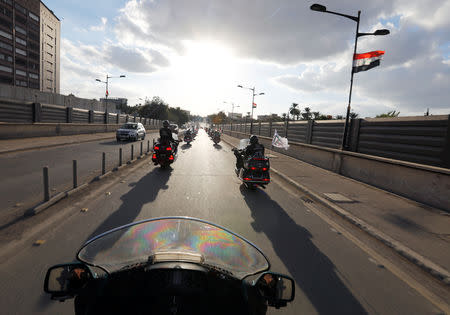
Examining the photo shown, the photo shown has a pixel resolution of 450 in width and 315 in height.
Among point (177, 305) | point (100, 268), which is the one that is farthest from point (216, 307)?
point (100, 268)

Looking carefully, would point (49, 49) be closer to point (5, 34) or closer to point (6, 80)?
point (5, 34)

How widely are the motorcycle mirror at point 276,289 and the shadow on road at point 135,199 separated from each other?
1.06 meters

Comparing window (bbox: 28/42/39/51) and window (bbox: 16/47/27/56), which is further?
window (bbox: 28/42/39/51)

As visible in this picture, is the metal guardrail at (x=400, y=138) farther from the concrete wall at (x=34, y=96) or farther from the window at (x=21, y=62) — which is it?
the window at (x=21, y=62)

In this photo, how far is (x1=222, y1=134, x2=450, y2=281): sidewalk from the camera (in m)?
4.74

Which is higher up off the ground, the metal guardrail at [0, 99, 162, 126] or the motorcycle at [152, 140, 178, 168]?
the metal guardrail at [0, 99, 162, 126]

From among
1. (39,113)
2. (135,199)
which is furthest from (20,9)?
(135,199)

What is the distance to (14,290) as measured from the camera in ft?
9.55

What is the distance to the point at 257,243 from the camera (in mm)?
4445

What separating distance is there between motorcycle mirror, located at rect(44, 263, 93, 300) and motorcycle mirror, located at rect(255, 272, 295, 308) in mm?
1136

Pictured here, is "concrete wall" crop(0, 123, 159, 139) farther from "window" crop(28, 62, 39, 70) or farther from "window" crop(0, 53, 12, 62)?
"window" crop(28, 62, 39, 70)

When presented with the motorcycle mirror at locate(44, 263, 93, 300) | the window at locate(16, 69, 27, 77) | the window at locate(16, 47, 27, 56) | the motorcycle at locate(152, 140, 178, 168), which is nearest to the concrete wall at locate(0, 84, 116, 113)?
the motorcycle at locate(152, 140, 178, 168)

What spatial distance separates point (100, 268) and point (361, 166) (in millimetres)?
11156

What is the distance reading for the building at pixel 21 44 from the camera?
6103 centimetres
